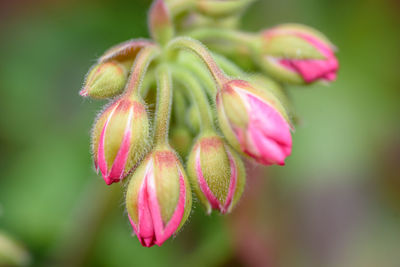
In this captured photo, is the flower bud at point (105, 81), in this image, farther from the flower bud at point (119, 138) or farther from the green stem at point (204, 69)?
the green stem at point (204, 69)

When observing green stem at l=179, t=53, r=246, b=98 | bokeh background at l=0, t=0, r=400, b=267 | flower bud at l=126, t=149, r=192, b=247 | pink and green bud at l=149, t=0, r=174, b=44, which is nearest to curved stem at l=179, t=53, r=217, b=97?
green stem at l=179, t=53, r=246, b=98

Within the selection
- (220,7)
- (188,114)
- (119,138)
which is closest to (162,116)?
(119,138)

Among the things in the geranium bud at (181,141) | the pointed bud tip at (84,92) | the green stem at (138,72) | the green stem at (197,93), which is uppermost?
the pointed bud tip at (84,92)

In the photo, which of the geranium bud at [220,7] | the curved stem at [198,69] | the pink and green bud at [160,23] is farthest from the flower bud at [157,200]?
the geranium bud at [220,7]

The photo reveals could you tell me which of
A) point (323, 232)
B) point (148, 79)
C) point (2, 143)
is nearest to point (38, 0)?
point (2, 143)

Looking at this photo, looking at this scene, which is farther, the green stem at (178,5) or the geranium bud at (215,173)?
the green stem at (178,5)

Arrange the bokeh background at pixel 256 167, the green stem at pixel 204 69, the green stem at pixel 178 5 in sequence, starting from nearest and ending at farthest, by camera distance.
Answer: the green stem at pixel 204 69, the green stem at pixel 178 5, the bokeh background at pixel 256 167

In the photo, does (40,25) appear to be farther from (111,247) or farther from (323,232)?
(323,232)
